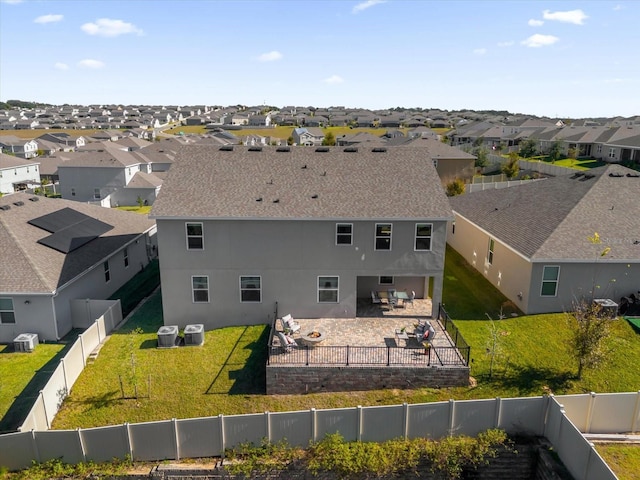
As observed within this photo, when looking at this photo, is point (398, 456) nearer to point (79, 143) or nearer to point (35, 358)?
point (35, 358)

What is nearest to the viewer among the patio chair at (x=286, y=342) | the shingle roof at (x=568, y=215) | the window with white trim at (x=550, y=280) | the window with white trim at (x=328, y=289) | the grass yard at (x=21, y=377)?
the grass yard at (x=21, y=377)

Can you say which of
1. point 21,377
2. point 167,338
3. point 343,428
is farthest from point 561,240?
point 21,377

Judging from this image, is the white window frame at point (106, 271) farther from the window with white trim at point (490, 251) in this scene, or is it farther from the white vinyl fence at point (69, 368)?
the window with white trim at point (490, 251)

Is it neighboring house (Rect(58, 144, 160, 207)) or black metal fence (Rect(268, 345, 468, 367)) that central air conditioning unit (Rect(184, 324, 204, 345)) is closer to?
black metal fence (Rect(268, 345, 468, 367))

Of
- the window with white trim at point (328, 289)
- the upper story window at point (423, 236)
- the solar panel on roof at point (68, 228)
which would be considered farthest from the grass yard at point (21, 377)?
the upper story window at point (423, 236)

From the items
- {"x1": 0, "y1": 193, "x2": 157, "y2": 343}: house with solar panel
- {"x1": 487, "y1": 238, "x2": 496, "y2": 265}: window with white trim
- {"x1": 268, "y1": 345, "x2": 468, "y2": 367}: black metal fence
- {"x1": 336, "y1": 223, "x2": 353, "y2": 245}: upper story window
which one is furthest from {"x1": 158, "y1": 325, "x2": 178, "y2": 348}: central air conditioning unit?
{"x1": 487, "y1": 238, "x2": 496, "y2": 265}: window with white trim

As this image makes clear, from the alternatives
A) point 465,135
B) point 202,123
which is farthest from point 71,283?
point 202,123
